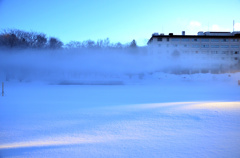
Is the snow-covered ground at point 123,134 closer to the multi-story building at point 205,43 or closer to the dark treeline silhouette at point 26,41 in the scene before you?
the dark treeline silhouette at point 26,41

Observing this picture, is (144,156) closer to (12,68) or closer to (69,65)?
(69,65)

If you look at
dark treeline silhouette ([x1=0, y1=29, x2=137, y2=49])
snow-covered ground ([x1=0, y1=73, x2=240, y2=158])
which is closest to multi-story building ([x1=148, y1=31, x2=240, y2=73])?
dark treeline silhouette ([x1=0, y1=29, x2=137, y2=49])

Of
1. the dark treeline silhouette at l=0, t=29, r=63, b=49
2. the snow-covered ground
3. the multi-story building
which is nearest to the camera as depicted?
the snow-covered ground

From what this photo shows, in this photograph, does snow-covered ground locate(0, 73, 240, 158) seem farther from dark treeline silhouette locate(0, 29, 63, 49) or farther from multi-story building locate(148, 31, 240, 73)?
multi-story building locate(148, 31, 240, 73)

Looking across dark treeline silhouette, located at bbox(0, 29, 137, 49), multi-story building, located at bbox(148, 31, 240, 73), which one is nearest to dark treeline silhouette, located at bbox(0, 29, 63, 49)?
dark treeline silhouette, located at bbox(0, 29, 137, 49)

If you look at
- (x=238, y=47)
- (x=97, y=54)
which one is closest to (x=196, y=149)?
(x=97, y=54)

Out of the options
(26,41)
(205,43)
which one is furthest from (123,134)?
(205,43)

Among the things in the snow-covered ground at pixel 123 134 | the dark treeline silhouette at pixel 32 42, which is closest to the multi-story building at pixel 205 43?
the dark treeline silhouette at pixel 32 42

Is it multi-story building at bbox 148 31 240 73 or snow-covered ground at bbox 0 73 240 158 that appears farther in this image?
multi-story building at bbox 148 31 240 73

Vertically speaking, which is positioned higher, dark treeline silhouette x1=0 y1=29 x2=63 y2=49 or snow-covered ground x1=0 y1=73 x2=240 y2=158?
dark treeline silhouette x1=0 y1=29 x2=63 y2=49

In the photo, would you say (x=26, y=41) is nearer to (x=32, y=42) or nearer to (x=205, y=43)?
(x=32, y=42)

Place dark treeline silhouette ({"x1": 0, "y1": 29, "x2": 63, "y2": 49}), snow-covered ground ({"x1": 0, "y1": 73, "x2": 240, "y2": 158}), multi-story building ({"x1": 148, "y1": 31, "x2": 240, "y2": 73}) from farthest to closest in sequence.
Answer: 1. multi-story building ({"x1": 148, "y1": 31, "x2": 240, "y2": 73})
2. dark treeline silhouette ({"x1": 0, "y1": 29, "x2": 63, "y2": 49})
3. snow-covered ground ({"x1": 0, "y1": 73, "x2": 240, "y2": 158})

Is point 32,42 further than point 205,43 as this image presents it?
No

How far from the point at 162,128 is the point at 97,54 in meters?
13.1
